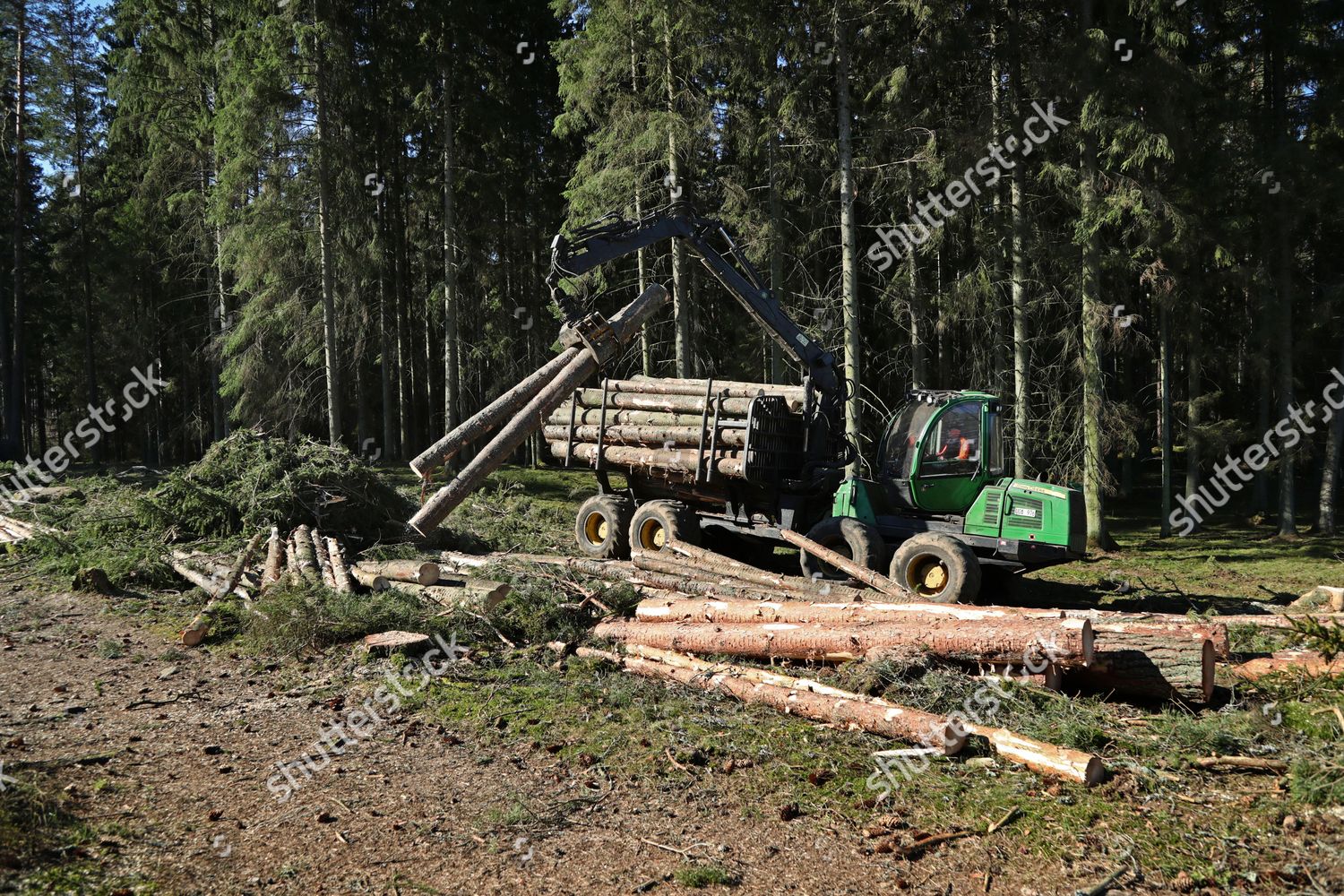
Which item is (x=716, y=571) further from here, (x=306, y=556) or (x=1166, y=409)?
(x=1166, y=409)

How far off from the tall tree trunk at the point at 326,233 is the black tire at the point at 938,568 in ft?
47.7

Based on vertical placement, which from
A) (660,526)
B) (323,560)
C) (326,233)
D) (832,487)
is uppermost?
(326,233)

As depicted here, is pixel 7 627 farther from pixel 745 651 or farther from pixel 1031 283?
pixel 1031 283

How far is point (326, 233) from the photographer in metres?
21.5

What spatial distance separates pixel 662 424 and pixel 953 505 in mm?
4141

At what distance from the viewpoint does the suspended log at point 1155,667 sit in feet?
22.8

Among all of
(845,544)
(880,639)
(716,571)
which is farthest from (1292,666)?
(716,571)

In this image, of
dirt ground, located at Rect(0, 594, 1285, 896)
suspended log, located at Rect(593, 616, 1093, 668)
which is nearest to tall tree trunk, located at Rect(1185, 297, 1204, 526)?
suspended log, located at Rect(593, 616, 1093, 668)

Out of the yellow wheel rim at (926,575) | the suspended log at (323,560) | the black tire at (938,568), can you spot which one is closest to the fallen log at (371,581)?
the suspended log at (323,560)

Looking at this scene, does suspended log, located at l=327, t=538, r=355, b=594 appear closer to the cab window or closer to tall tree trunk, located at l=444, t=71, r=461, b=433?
the cab window

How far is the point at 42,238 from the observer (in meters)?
33.4

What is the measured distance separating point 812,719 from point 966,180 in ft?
46.9

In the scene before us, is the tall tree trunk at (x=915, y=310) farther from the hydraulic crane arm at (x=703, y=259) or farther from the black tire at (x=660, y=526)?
the black tire at (x=660, y=526)

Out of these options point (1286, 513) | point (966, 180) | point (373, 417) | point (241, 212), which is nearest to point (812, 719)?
point (966, 180)
